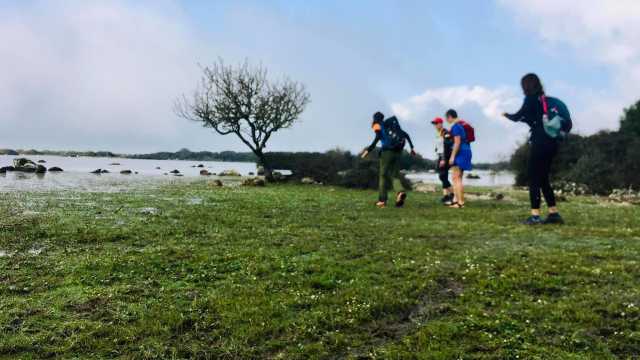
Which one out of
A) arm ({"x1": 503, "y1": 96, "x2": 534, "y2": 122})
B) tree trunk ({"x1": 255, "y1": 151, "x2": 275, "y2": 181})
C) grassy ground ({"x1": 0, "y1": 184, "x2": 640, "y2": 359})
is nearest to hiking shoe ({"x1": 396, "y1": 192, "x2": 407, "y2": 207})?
grassy ground ({"x1": 0, "y1": 184, "x2": 640, "y2": 359})

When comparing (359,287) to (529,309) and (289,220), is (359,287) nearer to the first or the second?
(529,309)

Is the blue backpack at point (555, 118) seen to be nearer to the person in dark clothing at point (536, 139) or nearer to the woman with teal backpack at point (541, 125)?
the woman with teal backpack at point (541, 125)

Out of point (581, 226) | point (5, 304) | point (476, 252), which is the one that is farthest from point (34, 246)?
point (581, 226)

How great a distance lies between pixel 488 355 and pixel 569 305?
193 centimetres

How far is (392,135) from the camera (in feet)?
62.8

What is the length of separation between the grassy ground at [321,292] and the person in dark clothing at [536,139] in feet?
4.21

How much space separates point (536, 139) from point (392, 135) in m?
6.42

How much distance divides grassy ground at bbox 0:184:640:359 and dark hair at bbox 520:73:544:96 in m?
3.78

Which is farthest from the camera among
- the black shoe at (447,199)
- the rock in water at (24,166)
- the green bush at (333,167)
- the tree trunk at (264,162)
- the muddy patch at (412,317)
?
the rock in water at (24,166)

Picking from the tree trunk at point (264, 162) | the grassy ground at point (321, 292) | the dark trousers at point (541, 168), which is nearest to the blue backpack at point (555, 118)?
the dark trousers at point (541, 168)

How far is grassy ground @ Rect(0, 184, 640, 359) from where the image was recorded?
6.46m

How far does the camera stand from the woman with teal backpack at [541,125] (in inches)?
526

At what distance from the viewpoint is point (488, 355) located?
595cm

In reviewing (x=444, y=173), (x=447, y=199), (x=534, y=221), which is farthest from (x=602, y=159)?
(x=534, y=221)
